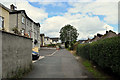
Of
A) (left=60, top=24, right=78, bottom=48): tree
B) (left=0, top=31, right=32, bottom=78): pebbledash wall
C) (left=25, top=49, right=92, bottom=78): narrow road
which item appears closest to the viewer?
(left=0, top=31, right=32, bottom=78): pebbledash wall

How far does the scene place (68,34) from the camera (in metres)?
63.6

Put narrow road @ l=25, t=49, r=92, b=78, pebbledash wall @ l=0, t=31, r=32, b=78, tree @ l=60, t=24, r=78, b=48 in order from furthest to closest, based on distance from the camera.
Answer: tree @ l=60, t=24, r=78, b=48
narrow road @ l=25, t=49, r=92, b=78
pebbledash wall @ l=0, t=31, r=32, b=78

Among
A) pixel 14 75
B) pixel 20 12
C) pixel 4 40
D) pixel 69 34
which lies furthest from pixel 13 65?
pixel 69 34

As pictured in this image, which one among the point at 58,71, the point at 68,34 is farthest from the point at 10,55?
the point at 68,34

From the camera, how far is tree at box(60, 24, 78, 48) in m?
62.9

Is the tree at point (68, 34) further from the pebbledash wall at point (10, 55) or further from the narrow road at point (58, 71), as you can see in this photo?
the pebbledash wall at point (10, 55)

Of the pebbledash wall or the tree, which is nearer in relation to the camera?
the pebbledash wall

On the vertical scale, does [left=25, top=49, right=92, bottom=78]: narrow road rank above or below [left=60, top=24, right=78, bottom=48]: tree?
below

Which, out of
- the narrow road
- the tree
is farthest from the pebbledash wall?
the tree

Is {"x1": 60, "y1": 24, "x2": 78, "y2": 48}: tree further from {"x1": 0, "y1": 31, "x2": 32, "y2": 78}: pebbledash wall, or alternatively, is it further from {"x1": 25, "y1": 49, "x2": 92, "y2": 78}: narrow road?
{"x1": 0, "y1": 31, "x2": 32, "y2": 78}: pebbledash wall

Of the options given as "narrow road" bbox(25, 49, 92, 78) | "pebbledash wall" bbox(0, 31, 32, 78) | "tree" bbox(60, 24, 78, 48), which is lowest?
"narrow road" bbox(25, 49, 92, 78)

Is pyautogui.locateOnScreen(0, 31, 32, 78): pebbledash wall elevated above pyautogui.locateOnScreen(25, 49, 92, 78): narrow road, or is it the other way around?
pyautogui.locateOnScreen(0, 31, 32, 78): pebbledash wall

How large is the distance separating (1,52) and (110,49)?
17.2 feet

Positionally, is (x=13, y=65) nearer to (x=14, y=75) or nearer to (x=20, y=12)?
(x=14, y=75)
